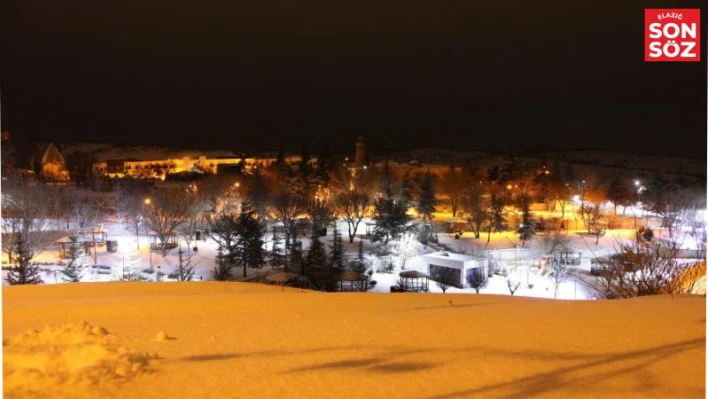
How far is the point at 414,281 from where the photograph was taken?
99.2 feet

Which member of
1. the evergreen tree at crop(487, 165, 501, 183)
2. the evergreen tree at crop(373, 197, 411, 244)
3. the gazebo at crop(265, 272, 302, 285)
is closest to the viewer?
the gazebo at crop(265, 272, 302, 285)

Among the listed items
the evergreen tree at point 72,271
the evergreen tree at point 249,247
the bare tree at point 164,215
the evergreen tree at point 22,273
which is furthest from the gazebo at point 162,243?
the evergreen tree at point 22,273

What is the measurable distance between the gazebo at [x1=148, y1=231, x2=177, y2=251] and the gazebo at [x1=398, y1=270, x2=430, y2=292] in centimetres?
1593

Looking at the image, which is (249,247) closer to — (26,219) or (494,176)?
(26,219)

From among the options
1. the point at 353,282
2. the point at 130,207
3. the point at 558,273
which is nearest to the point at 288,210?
the point at 130,207

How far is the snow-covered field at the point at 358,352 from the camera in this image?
4.99 m

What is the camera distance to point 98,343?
5.63m

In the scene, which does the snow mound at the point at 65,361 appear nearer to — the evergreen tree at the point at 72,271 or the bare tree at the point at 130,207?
the evergreen tree at the point at 72,271

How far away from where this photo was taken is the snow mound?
15.8 ft

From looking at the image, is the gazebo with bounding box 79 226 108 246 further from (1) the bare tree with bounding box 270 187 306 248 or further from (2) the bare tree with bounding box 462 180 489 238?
(2) the bare tree with bounding box 462 180 489 238

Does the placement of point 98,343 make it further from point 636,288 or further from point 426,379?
point 636,288

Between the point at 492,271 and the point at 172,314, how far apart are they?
1040 inches

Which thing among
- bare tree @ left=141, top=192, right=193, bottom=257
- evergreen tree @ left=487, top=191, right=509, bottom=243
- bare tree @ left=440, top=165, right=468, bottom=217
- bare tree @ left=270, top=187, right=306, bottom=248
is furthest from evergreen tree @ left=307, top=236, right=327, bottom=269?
bare tree @ left=440, top=165, right=468, bottom=217

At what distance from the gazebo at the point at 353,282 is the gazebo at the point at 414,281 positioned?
1972mm
